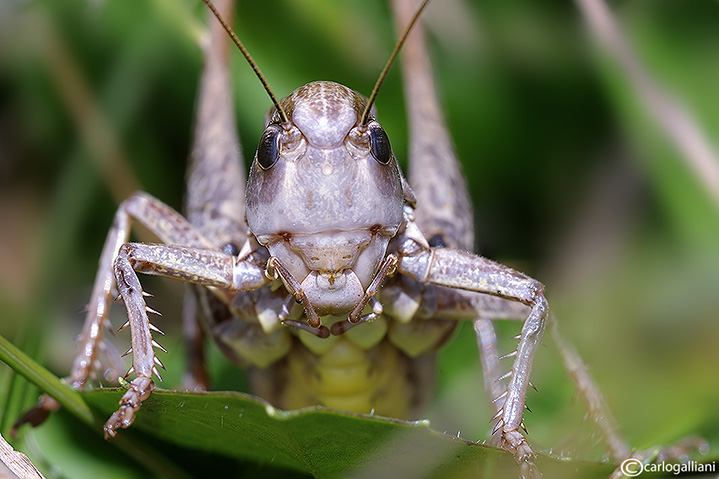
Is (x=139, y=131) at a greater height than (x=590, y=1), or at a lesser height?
lesser

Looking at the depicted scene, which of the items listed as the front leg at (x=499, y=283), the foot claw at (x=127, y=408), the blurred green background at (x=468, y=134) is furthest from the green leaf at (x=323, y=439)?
the blurred green background at (x=468, y=134)

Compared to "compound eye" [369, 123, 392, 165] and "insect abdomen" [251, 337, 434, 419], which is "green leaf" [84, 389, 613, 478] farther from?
"compound eye" [369, 123, 392, 165]

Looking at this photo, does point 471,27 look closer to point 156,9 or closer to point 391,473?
point 156,9

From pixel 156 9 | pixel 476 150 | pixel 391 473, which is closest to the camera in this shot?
pixel 391 473

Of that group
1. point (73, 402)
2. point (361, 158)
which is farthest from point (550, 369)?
point (73, 402)

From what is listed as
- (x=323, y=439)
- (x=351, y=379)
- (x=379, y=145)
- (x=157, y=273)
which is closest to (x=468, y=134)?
(x=351, y=379)

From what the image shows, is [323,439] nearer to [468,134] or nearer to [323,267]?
[323,267]
